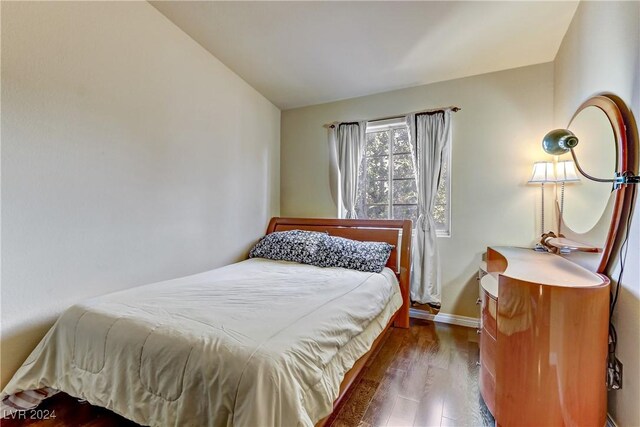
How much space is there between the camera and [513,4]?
1817mm

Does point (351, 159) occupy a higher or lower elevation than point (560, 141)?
higher

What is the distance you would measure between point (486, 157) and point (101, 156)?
10.5 ft

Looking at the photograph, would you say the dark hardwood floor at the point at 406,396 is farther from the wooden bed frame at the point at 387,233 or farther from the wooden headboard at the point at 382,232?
the wooden headboard at the point at 382,232

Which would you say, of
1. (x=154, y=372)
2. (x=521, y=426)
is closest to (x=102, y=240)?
(x=154, y=372)

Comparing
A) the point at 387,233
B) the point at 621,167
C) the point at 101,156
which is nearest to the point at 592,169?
the point at 621,167

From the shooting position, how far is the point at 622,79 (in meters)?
1.32

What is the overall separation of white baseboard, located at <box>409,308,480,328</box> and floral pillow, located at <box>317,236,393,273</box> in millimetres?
942

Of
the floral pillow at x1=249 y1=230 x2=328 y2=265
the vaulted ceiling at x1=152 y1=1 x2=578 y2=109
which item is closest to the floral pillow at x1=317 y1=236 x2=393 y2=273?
the floral pillow at x1=249 y1=230 x2=328 y2=265

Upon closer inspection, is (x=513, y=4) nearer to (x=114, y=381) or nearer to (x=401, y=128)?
(x=401, y=128)

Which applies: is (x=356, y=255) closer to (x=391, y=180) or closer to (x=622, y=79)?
(x=391, y=180)

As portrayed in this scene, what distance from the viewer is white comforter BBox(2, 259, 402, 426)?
3.06ft

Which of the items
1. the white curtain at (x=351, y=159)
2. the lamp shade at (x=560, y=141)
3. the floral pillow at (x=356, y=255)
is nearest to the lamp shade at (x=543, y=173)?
the lamp shade at (x=560, y=141)

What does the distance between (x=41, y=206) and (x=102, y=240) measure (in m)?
0.36

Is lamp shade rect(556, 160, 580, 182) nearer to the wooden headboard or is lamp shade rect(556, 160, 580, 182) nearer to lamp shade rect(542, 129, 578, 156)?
lamp shade rect(542, 129, 578, 156)
